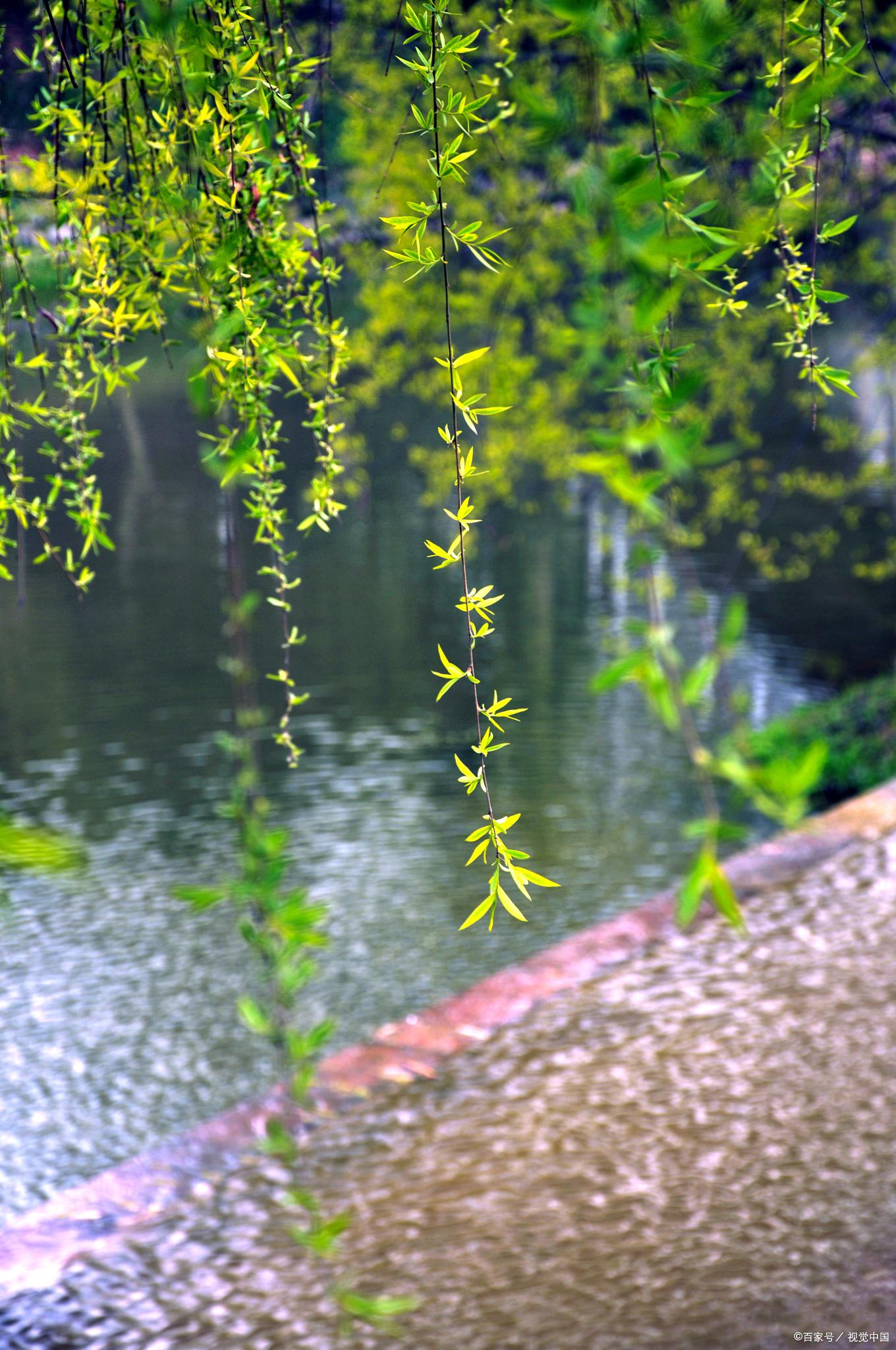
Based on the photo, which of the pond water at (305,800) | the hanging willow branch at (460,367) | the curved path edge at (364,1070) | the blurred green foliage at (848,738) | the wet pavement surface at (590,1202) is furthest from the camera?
the blurred green foliage at (848,738)

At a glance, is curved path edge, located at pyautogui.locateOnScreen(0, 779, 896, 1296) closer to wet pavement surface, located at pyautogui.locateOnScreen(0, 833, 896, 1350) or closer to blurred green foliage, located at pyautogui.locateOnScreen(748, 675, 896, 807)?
wet pavement surface, located at pyautogui.locateOnScreen(0, 833, 896, 1350)

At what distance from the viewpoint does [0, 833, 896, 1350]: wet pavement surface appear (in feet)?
7.38

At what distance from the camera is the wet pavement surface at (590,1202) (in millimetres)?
2248

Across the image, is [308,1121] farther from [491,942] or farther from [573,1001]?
[491,942]

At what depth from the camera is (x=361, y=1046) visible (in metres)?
3.24

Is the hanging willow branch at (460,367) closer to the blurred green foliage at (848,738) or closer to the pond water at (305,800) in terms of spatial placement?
the pond water at (305,800)

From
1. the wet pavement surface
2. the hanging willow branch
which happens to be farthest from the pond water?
the wet pavement surface

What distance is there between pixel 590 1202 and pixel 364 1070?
0.74 metres

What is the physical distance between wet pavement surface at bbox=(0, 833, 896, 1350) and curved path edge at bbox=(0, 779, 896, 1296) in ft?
0.16

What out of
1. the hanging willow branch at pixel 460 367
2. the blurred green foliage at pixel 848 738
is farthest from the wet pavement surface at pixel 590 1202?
the blurred green foliage at pixel 848 738

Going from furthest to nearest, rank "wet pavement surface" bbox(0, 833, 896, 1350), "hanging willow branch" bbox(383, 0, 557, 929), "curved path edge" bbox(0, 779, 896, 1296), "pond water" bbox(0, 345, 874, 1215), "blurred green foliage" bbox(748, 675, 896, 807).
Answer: "blurred green foliage" bbox(748, 675, 896, 807), "pond water" bbox(0, 345, 874, 1215), "curved path edge" bbox(0, 779, 896, 1296), "wet pavement surface" bbox(0, 833, 896, 1350), "hanging willow branch" bbox(383, 0, 557, 929)

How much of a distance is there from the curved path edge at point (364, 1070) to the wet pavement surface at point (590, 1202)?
48mm

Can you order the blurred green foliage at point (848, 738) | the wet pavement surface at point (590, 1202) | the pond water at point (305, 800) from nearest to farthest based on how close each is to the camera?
the wet pavement surface at point (590, 1202) < the pond water at point (305, 800) < the blurred green foliage at point (848, 738)

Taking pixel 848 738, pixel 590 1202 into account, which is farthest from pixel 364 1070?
pixel 848 738
